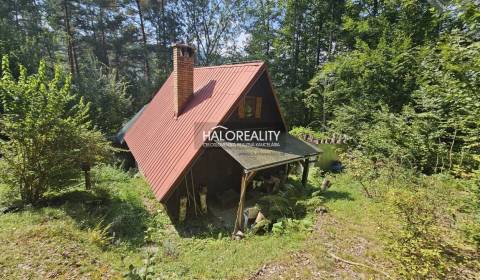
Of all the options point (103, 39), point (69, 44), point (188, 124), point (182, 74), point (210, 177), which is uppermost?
point (103, 39)

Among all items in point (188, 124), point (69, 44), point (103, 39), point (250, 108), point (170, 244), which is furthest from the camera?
point (103, 39)

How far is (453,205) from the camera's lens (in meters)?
5.04

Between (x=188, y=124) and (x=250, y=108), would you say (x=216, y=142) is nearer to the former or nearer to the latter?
(x=188, y=124)

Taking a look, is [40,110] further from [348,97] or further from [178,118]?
[348,97]

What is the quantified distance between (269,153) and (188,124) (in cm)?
288

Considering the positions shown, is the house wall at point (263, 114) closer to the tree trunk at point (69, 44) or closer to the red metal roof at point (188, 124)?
the red metal roof at point (188, 124)

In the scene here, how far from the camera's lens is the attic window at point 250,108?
308 inches

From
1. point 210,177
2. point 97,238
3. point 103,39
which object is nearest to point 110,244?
point 97,238

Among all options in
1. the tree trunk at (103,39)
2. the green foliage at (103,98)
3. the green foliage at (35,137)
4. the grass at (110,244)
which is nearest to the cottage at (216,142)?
the grass at (110,244)

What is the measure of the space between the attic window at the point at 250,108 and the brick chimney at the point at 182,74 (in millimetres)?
2624

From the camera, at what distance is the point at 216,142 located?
7031mm

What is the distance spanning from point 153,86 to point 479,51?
24.7 m

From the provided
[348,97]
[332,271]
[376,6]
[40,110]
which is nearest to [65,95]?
[40,110]

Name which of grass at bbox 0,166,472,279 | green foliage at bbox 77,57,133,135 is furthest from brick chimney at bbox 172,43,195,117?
green foliage at bbox 77,57,133,135
